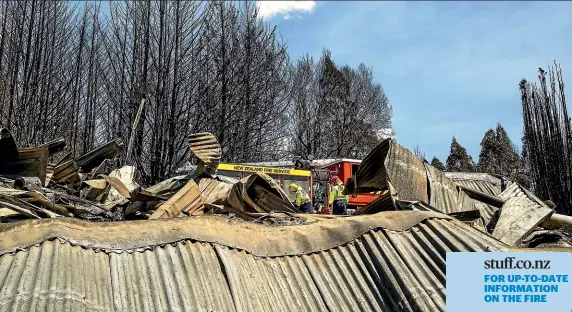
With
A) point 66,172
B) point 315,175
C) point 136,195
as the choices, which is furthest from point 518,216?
point 315,175

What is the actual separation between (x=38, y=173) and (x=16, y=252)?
295cm

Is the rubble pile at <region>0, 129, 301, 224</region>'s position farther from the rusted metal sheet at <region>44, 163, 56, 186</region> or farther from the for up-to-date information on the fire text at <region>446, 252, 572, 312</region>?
the for up-to-date information on the fire text at <region>446, 252, 572, 312</region>

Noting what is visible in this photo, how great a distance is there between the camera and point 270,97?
64.9ft

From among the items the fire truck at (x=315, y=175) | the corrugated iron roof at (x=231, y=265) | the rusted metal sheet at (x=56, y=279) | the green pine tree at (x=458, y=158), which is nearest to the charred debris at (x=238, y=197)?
the corrugated iron roof at (x=231, y=265)

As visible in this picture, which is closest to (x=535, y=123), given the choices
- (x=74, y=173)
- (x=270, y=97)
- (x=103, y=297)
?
(x=270, y=97)

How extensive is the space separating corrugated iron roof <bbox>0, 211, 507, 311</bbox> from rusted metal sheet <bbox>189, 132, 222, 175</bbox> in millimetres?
2252

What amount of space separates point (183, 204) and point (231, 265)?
4.67ft

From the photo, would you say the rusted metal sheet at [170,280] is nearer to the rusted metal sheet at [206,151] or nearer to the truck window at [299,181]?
the rusted metal sheet at [206,151]

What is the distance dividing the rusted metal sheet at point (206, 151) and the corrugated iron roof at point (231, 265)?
2252 mm

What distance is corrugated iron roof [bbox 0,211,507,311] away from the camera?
2859 millimetres

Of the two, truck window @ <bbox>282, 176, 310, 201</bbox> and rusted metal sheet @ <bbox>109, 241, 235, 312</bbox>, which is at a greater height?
truck window @ <bbox>282, 176, 310, 201</bbox>

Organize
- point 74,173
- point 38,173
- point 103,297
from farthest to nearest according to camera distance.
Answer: point 74,173 < point 38,173 < point 103,297

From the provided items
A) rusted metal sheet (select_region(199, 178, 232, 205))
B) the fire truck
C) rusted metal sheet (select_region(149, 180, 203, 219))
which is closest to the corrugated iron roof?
rusted metal sheet (select_region(149, 180, 203, 219))

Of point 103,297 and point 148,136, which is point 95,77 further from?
point 103,297
